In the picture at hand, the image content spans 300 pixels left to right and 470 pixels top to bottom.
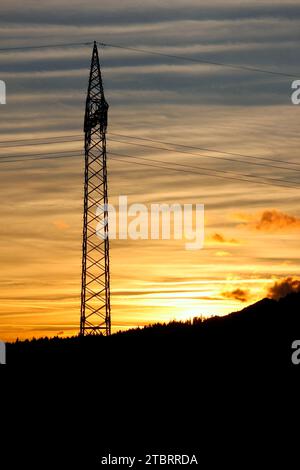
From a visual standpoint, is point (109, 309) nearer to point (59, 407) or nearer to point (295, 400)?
point (59, 407)

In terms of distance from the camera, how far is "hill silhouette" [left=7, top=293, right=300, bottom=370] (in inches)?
4013

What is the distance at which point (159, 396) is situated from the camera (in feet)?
304

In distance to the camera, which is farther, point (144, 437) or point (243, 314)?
point (243, 314)

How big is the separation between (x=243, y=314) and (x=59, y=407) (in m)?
36.3

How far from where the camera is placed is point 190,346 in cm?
10844

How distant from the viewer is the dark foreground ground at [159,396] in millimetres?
80938

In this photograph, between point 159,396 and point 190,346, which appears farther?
point 190,346

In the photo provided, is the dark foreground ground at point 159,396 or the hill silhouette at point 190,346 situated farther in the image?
the hill silhouette at point 190,346

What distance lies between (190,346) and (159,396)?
1627cm

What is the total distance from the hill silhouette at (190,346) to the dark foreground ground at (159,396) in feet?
0.44

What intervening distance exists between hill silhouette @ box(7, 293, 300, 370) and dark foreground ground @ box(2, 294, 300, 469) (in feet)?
0.44
